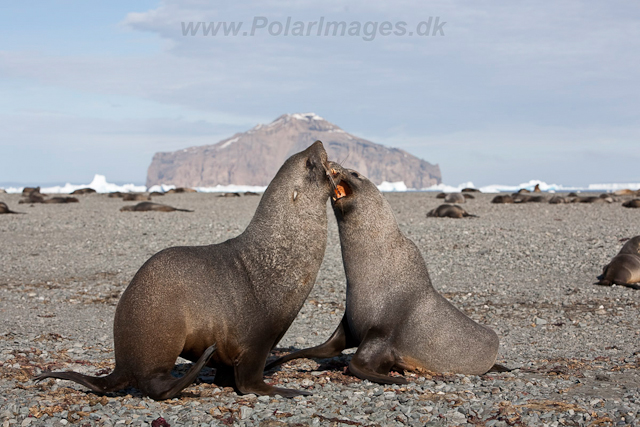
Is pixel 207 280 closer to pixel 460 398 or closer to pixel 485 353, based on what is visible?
pixel 460 398

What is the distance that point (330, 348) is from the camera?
5.72 meters

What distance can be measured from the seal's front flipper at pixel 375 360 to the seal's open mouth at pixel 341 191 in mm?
1194

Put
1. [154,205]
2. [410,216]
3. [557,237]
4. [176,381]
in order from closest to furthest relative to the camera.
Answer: [176,381], [557,237], [410,216], [154,205]

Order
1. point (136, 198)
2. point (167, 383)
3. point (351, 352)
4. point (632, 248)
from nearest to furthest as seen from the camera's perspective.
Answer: point (167, 383) < point (351, 352) < point (632, 248) < point (136, 198)

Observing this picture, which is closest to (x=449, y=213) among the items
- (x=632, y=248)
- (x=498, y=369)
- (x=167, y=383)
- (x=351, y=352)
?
(x=632, y=248)

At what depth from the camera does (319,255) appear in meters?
5.00

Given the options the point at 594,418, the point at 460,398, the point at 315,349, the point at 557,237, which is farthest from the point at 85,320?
the point at 557,237

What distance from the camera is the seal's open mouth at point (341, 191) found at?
581 cm

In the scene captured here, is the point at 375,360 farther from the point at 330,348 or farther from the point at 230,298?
the point at 230,298

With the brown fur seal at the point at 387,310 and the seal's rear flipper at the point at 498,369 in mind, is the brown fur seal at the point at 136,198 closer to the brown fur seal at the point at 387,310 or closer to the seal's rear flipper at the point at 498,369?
the brown fur seal at the point at 387,310

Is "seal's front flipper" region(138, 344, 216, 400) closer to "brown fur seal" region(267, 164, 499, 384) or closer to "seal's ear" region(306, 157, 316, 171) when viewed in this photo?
"brown fur seal" region(267, 164, 499, 384)

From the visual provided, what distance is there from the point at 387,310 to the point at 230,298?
5.34 ft

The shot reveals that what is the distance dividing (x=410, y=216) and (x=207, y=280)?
16.3 meters

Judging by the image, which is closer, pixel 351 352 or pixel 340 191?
pixel 340 191
